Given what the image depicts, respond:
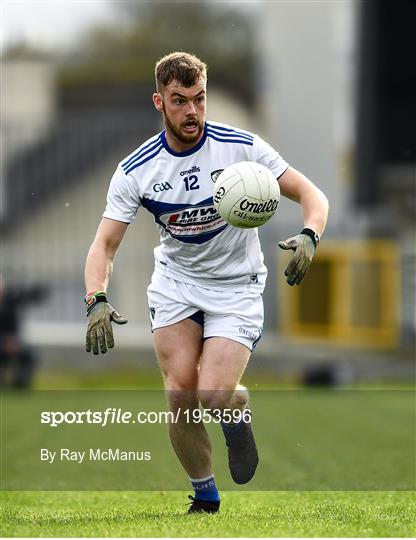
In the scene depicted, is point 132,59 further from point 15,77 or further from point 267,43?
point 267,43

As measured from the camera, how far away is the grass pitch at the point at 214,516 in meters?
6.10

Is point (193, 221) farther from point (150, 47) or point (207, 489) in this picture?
point (150, 47)

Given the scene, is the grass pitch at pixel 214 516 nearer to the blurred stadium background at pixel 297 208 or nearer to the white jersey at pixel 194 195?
the white jersey at pixel 194 195

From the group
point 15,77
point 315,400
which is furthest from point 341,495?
point 15,77

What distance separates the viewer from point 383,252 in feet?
67.7

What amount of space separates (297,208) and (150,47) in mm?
26147

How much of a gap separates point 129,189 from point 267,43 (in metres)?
17.4

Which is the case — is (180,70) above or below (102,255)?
above

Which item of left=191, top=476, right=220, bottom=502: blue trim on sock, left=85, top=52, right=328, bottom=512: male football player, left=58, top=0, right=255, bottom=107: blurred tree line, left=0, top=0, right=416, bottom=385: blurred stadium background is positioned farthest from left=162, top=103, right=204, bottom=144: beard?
left=58, top=0, right=255, bottom=107: blurred tree line

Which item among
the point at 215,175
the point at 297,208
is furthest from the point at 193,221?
the point at 297,208

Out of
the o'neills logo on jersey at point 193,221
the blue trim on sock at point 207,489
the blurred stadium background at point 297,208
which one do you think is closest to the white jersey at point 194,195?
the o'neills logo on jersey at point 193,221

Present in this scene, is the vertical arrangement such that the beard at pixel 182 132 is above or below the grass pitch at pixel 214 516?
above

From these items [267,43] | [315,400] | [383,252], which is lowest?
[315,400]

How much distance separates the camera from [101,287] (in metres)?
6.80
